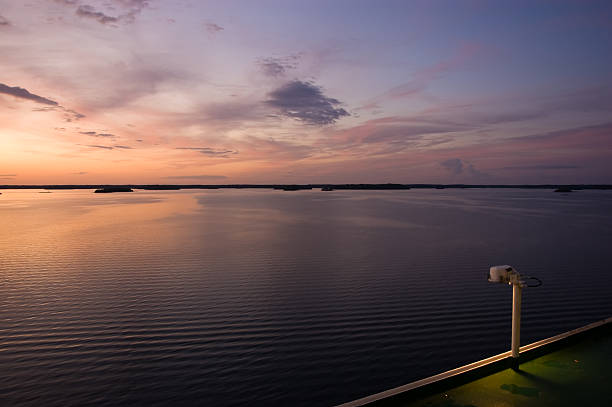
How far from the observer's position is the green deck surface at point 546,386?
5270 mm

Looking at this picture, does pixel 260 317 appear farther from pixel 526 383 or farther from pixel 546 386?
pixel 546 386

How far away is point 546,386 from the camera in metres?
5.70

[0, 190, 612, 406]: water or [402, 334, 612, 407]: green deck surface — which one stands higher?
[402, 334, 612, 407]: green deck surface

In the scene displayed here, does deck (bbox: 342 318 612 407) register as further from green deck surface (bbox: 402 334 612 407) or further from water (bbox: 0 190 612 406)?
water (bbox: 0 190 612 406)

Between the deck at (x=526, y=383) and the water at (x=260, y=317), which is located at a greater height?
the deck at (x=526, y=383)

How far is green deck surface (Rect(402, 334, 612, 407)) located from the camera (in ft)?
17.3

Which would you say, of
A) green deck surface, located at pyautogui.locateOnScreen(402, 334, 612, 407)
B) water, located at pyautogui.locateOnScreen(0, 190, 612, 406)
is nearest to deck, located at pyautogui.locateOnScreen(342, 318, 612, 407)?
green deck surface, located at pyautogui.locateOnScreen(402, 334, 612, 407)

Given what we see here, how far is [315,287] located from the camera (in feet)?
52.4

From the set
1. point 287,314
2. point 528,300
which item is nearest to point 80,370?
point 287,314

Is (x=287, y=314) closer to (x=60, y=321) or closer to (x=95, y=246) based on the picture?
(x=60, y=321)

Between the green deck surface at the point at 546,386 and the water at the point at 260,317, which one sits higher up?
the green deck surface at the point at 546,386

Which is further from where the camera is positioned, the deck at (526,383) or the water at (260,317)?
the water at (260,317)

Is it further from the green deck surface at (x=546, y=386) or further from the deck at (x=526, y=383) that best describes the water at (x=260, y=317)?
the green deck surface at (x=546, y=386)

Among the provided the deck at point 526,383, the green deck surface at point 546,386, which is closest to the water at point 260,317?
the deck at point 526,383
